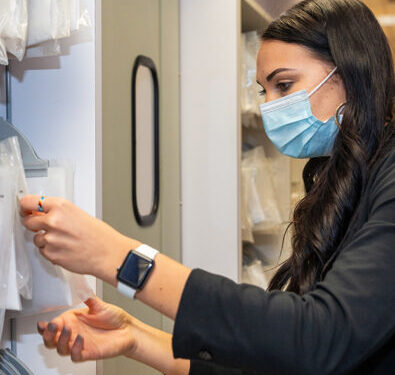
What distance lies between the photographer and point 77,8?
98 cm

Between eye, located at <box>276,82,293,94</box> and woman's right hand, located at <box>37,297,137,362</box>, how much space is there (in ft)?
1.90

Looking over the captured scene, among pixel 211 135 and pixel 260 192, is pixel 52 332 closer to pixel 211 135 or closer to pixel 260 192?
pixel 211 135

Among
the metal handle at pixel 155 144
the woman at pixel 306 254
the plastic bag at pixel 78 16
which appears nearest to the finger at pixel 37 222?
the woman at pixel 306 254

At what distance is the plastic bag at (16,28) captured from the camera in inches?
35.5

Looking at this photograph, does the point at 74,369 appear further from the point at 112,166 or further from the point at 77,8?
the point at 77,8

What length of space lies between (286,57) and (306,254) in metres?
0.41

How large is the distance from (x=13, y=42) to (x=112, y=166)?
0.56 metres

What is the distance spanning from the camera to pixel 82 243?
26.0 inches

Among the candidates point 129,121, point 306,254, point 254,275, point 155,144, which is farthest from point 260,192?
point 306,254

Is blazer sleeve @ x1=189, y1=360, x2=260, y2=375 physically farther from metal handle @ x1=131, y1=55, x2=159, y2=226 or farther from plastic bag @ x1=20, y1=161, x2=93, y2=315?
metal handle @ x1=131, y1=55, x2=159, y2=226

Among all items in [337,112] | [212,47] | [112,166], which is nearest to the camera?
[337,112]

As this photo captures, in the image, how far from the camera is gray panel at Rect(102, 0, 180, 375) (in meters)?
1.42

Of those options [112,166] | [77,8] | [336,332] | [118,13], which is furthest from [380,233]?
[118,13]

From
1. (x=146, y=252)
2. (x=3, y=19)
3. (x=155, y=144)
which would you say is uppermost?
(x=3, y=19)
